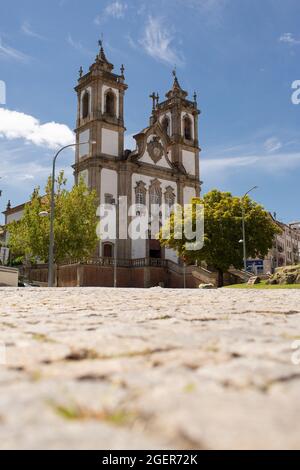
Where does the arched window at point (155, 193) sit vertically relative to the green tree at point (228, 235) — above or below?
above

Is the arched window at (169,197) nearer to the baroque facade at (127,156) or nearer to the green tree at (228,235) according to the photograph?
the baroque facade at (127,156)

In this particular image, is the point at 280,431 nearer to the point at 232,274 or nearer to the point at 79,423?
the point at 79,423

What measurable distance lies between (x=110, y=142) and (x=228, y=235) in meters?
18.7

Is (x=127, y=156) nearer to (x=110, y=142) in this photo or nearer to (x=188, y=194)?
(x=110, y=142)

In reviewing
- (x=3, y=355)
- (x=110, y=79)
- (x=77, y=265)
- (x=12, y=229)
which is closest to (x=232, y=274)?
(x=77, y=265)

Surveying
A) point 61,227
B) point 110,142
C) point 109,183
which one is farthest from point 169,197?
point 61,227

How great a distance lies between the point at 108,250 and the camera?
148 ft

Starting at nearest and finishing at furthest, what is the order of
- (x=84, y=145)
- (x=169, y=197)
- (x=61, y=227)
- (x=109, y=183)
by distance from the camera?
(x=61, y=227) → (x=109, y=183) → (x=84, y=145) → (x=169, y=197)

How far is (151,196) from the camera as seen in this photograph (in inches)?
1945

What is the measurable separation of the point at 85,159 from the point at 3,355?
4483 cm

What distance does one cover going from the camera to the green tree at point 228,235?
34969 mm

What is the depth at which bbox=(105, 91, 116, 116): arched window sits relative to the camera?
49.0 metres

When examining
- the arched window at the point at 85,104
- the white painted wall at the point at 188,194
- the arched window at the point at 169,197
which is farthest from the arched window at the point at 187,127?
the arched window at the point at 85,104

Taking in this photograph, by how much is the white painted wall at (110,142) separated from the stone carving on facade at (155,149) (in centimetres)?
460
